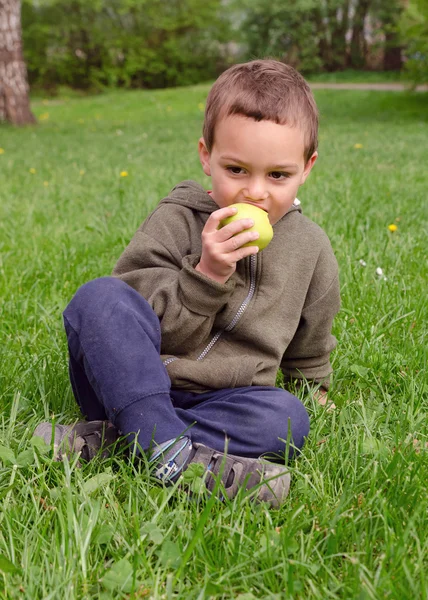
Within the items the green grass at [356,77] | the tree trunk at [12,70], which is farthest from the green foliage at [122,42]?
the tree trunk at [12,70]

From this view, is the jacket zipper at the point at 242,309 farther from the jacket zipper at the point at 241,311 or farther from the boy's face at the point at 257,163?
the boy's face at the point at 257,163

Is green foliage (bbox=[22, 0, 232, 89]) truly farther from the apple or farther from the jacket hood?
the apple

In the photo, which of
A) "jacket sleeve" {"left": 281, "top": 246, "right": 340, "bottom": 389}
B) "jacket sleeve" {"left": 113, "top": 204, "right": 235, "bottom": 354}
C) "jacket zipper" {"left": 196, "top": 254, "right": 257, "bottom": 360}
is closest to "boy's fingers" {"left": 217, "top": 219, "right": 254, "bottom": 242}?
"jacket sleeve" {"left": 113, "top": 204, "right": 235, "bottom": 354}

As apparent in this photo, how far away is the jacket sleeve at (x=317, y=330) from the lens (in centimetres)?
237

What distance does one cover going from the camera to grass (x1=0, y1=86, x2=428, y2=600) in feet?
4.83

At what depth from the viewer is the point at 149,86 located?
27531mm

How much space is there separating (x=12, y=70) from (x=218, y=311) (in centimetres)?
1250

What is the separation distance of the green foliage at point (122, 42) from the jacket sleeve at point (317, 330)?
1014 inches

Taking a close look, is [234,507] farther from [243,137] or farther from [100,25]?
[100,25]

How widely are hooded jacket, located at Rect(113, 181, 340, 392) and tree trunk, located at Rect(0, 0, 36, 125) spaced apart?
12.0 meters

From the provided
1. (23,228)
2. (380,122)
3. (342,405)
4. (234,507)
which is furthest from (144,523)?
(380,122)

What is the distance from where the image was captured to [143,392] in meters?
1.91

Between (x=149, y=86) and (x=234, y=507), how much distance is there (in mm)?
27563

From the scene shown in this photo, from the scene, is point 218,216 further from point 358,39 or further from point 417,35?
point 358,39
